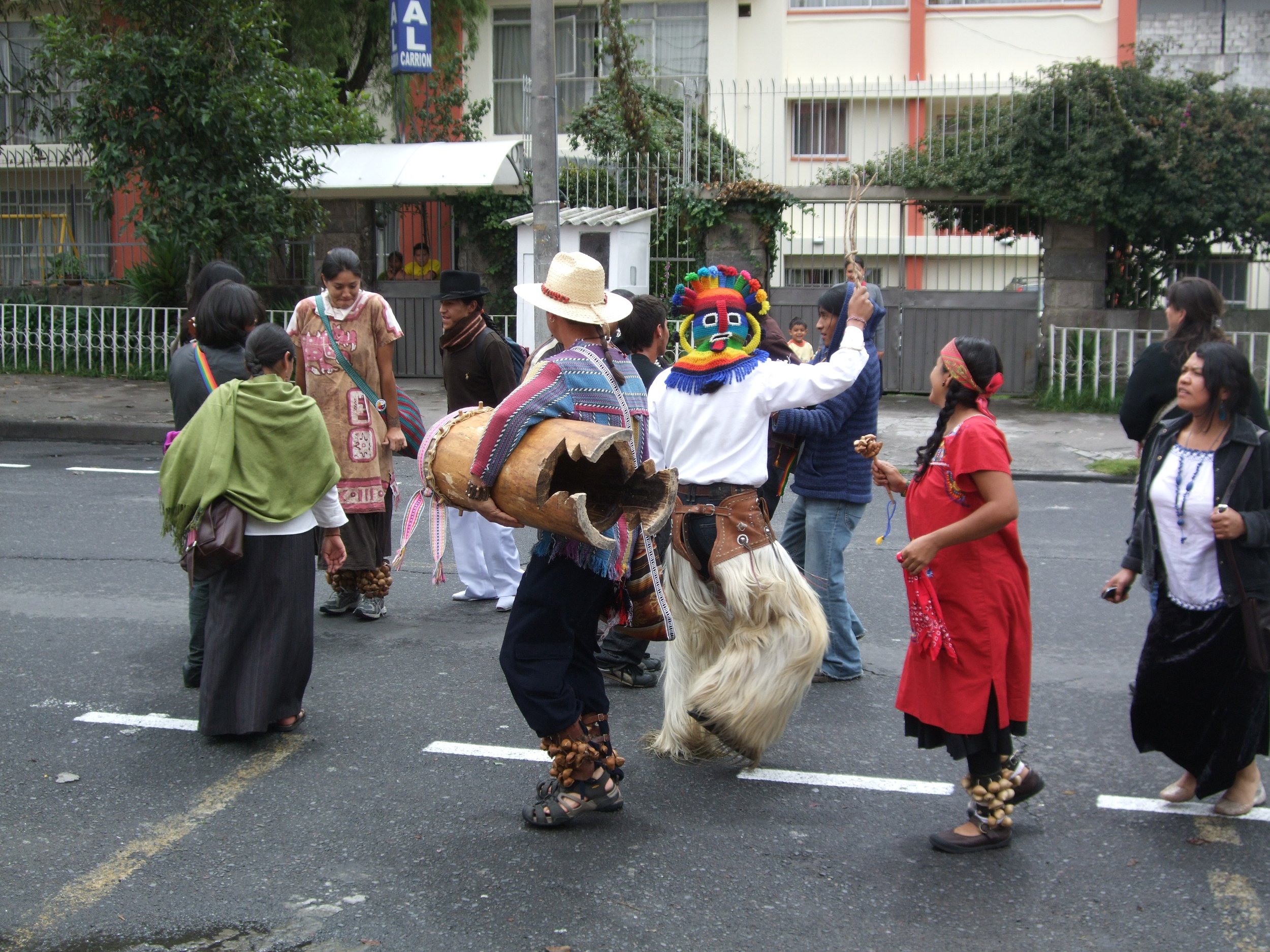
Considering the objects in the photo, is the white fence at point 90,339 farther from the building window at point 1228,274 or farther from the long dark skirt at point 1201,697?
the long dark skirt at point 1201,697

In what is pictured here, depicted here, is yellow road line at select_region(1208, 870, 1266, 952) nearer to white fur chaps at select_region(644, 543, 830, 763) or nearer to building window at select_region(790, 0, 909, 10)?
white fur chaps at select_region(644, 543, 830, 763)

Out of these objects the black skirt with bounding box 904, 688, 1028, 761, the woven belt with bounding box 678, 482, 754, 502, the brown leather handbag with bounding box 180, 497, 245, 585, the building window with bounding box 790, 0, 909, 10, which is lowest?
the black skirt with bounding box 904, 688, 1028, 761

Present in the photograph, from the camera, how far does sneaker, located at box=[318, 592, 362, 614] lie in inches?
260

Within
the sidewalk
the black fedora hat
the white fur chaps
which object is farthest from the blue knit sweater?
the sidewalk

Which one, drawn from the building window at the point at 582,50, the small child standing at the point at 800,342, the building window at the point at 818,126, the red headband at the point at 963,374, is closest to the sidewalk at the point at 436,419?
the small child standing at the point at 800,342

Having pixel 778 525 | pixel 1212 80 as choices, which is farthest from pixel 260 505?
pixel 1212 80

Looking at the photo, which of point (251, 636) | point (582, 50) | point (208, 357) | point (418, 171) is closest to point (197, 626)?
point (251, 636)

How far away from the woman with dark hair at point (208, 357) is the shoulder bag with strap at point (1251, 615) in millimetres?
3789

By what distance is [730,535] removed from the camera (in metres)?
4.51

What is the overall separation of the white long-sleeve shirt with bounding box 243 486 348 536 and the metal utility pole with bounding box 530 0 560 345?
21.0ft

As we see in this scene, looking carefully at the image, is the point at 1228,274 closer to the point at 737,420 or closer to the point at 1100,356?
the point at 1100,356

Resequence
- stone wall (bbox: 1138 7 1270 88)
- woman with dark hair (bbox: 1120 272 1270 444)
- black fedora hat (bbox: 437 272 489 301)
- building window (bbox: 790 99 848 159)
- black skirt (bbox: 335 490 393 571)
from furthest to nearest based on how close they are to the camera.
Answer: stone wall (bbox: 1138 7 1270 88) < building window (bbox: 790 99 848 159) < black fedora hat (bbox: 437 272 489 301) < black skirt (bbox: 335 490 393 571) < woman with dark hair (bbox: 1120 272 1270 444)

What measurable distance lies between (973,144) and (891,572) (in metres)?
9.09

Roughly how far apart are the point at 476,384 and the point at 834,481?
2.11 m
